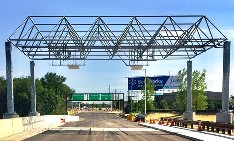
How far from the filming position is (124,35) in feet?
120

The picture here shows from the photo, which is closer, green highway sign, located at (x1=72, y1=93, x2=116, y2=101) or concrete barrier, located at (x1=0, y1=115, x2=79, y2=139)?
concrete barrier, located at (x1=0, y1=115, x2=79, y2=139)

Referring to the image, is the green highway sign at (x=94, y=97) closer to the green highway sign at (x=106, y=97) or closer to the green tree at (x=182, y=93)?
the green highway sign at (x=106, y=97)

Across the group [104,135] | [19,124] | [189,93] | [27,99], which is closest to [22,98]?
[27,99]

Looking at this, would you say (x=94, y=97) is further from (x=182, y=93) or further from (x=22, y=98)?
(x=182, y=93)

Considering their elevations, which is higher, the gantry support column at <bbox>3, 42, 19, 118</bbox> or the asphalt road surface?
the gantry support column at <bbox>3, 42, 19, 118</bbox>

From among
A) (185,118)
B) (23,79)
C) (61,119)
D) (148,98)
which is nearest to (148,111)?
(148,98)

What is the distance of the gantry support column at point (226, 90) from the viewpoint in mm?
33188

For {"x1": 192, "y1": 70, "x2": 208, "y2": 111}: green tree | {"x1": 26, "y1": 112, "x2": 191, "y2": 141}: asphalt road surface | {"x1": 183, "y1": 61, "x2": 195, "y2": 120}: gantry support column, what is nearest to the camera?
{"x1": 26, "y1": 112, "x2": 191, "y2": 141}: asphalt road surface

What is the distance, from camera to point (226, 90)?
33094 mm

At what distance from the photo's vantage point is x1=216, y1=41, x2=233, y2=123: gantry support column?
33.2 metres

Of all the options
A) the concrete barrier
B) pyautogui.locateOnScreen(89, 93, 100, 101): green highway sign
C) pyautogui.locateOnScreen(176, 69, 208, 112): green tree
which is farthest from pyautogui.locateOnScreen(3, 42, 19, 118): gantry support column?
pyautogui.locateOnScreen(89, 93, 100, 101): green highway sign

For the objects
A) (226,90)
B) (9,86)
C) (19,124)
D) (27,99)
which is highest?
(9,86)

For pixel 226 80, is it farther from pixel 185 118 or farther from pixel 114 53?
pixel 185 118

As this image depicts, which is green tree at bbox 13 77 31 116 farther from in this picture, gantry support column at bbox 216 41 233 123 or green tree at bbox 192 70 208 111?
gantry support column at bbox 216 41 233 123
